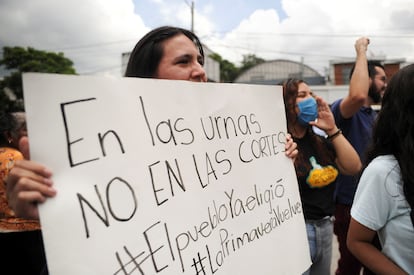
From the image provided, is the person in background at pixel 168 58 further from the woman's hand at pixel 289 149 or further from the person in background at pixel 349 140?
the person in background at pixel 349 140

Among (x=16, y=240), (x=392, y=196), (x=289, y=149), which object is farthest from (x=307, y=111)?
(x=16, y=240)

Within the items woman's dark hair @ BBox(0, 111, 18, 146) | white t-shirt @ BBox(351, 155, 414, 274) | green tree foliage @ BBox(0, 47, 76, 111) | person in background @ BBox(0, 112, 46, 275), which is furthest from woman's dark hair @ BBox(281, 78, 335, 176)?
green tree foliage @ BBox(0, 47, 76, 111)

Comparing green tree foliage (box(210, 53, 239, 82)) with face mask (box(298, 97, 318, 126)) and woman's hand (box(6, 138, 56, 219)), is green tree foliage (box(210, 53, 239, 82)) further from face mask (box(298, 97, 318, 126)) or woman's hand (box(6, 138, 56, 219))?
woman's hand (box(6, 138, 56, 219))

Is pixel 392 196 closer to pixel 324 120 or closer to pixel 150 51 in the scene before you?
pixel 324 120

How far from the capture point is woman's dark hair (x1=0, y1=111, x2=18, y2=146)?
6.59 ft

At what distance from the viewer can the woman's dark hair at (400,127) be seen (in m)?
1.12

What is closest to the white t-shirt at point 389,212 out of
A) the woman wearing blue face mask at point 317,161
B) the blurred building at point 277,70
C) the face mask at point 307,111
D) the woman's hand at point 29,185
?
the woman wearing blue face mask at point 317,161

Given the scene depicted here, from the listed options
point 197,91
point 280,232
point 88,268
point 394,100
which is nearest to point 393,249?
point 280,232

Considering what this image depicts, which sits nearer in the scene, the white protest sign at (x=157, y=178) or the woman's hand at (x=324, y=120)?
the white protest sign at (x=157, y=178)

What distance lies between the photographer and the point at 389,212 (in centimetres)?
112

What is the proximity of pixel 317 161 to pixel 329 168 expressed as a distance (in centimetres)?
8

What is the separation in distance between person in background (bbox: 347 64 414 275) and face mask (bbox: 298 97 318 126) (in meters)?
0.58

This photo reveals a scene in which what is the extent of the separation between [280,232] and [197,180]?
1.48 ft

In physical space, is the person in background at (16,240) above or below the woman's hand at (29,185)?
below
